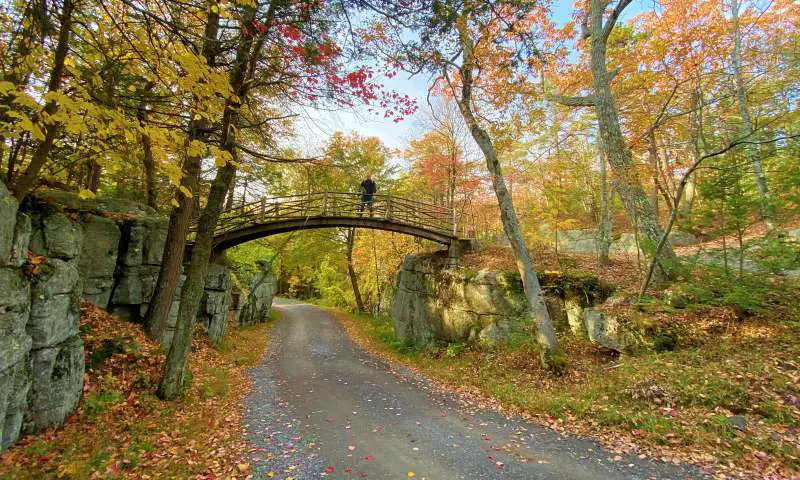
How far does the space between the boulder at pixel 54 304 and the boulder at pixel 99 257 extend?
3118mm

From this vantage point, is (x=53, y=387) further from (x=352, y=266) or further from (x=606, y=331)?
(x=352, y=266)

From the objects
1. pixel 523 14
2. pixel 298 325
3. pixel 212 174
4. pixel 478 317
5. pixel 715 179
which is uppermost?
pixel 523 14

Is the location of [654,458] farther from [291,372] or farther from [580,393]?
[291,372]

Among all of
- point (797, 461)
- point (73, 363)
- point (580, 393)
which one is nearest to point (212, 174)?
point (73, 363)

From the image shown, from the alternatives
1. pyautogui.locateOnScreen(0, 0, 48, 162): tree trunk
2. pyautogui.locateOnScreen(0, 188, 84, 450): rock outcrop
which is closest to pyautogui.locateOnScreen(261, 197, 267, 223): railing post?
pyautogui.locateOnScreen(0, 188, 84, 450): rock outcrop

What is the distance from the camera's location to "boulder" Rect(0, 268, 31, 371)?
367 centimetres

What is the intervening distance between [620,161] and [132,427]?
1133 cm

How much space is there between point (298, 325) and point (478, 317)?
12.5 metres

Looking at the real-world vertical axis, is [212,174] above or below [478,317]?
above

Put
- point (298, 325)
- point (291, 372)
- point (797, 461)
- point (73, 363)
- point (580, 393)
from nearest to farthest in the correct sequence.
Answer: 1. point (797, 461)
2. point (73, 363)
3. point (580, 393)
4. point (291, 372)
5. point (298, 325)

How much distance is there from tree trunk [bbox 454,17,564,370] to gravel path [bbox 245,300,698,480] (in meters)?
2.48

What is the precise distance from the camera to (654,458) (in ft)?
14.3

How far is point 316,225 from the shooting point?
498 inches

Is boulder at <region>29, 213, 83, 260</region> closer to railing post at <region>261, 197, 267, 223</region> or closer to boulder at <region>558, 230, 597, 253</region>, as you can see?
railing post at <region>261, 197, 267, 223</region>
